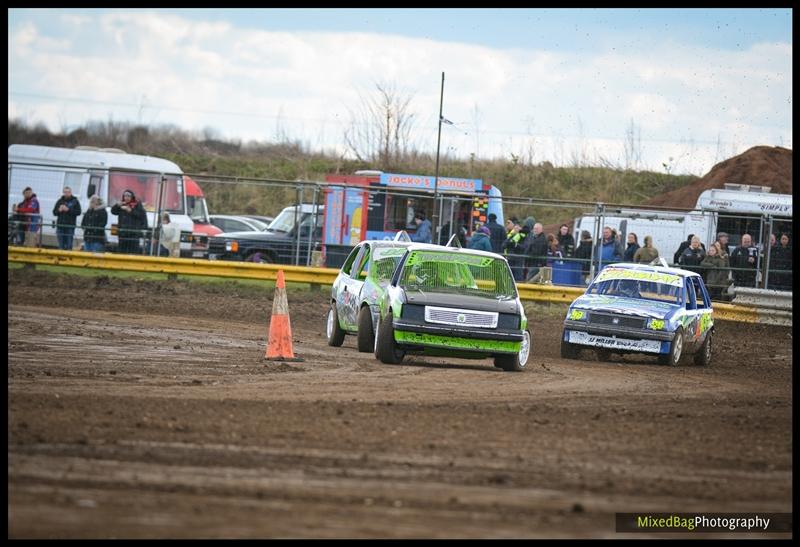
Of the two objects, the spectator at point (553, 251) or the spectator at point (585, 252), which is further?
the spectator at point (585, 252)

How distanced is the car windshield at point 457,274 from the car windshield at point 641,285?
11.0 feet

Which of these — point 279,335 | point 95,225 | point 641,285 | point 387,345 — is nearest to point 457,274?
point 387,345

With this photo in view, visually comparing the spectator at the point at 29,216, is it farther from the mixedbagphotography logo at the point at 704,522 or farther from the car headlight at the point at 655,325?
the mixedbagphotography logo at the point at 704,522

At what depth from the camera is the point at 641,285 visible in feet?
62.7

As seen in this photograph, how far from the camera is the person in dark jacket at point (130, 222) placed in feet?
90.5

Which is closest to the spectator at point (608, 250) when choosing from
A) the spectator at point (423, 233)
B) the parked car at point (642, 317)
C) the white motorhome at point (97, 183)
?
the spectator at point (423, 233)

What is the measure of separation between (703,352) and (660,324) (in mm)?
1312

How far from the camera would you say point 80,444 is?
8.04 meters

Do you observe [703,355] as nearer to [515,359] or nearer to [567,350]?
[567,350]

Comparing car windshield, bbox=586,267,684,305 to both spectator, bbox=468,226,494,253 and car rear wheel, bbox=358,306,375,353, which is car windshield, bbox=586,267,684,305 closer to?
car rear wheel, bbox=358,306,375,353

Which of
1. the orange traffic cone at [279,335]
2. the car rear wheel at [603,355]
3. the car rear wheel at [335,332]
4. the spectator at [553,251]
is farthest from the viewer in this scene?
the spectator at [553,251]

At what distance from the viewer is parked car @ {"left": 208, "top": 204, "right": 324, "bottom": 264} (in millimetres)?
29734

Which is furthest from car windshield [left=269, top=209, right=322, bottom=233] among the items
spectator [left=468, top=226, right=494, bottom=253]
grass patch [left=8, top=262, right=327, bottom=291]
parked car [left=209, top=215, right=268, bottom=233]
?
parked car [left=209, top=215, right=268, bottom=233]

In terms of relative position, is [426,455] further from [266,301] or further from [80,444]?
[266,301]
